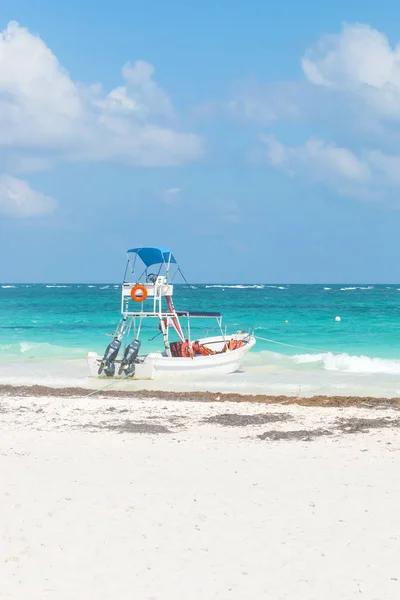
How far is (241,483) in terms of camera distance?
8531 millimetres

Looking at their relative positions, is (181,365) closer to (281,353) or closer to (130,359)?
(130,359)

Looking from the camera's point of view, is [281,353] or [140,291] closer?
[140,291]

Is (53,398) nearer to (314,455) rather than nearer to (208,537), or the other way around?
(314,455)

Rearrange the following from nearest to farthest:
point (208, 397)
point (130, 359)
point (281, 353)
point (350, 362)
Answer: point (208, 397)
point (130, 359)
point (350, 362)
point (281, 353)

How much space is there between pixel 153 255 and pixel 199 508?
14110 mm

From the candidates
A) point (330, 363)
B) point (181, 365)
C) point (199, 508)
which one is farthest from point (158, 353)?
point (199, 508)

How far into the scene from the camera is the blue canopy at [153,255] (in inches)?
822

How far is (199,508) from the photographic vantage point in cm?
762

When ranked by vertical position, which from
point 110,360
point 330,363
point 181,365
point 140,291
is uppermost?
point 140,291

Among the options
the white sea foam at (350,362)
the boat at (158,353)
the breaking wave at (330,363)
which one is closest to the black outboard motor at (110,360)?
the boat at (158,353)

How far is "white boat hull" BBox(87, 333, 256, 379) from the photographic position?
64.8 ft

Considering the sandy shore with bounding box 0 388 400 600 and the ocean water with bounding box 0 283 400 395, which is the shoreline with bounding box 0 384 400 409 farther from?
the ocean water with bounding box 0 283 400 395

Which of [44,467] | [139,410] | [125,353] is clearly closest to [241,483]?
[44,467]

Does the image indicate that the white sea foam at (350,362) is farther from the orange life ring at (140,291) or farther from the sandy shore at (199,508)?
the sandy shore at (199,508)
